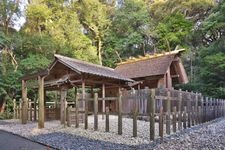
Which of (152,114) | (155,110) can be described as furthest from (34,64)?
(152,114)

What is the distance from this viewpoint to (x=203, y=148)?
644 centimetres

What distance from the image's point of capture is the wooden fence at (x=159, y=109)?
865 centimetres

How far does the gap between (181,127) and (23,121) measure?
27.5 ft

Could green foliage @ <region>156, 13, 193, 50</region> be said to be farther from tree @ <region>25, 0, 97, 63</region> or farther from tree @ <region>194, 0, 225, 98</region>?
tree @ <region>25, 0, 97, 63</region>

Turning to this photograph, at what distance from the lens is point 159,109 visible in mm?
9336

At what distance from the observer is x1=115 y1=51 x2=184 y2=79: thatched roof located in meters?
22.1

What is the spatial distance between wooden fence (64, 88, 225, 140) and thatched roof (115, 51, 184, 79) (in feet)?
24.3

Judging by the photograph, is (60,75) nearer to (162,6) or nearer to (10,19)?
(10,19)

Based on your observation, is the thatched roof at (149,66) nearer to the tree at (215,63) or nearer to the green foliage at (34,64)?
the tree at (215,63)

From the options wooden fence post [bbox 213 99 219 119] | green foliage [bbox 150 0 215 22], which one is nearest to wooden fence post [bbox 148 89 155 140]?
wooden fence post [bbox 213 99 219 119]

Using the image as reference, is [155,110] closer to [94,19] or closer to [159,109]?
[159,109]

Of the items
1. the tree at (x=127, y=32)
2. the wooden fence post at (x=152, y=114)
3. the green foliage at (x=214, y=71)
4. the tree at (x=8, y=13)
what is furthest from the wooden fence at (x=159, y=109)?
the tree at (x=127, y=32)

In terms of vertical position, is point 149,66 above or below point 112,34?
below

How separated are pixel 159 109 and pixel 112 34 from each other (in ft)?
84.3
